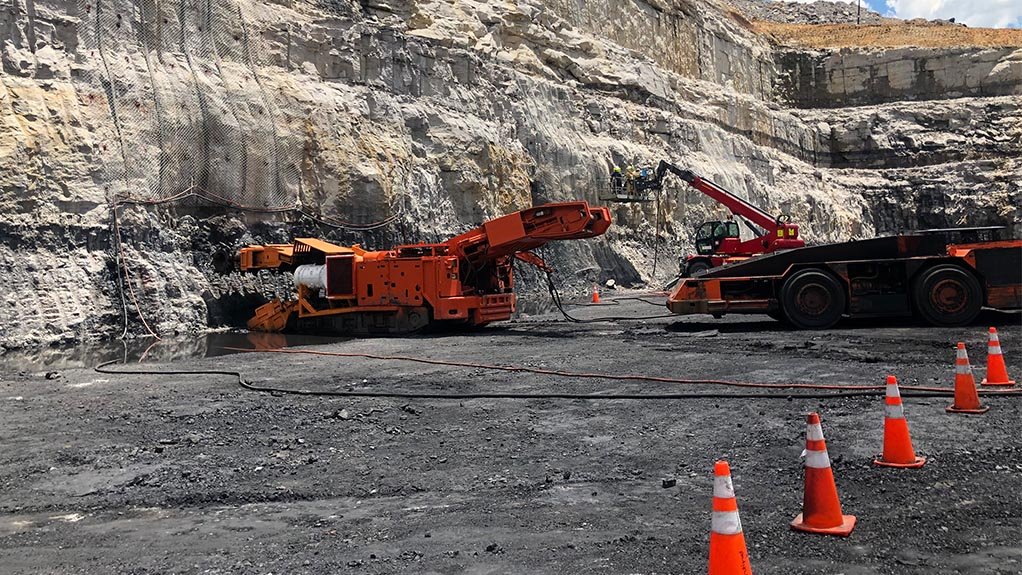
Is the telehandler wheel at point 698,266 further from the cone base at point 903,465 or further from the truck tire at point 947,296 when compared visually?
the cone base at point 903,465

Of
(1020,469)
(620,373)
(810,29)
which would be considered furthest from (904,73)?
(1020,469)

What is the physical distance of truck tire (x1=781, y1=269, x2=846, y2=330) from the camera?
43.6 ft

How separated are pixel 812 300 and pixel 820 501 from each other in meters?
10.3

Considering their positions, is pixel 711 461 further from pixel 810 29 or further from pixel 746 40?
pixel 810 29

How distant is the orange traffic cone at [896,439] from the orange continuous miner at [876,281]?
8.77 m

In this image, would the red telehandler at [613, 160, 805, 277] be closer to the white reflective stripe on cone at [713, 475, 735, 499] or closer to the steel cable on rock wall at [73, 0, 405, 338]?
the steel cable on rock wall at [73, 0, 405, 338]

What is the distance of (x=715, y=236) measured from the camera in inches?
908

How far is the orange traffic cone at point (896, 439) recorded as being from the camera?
4891 millimetres

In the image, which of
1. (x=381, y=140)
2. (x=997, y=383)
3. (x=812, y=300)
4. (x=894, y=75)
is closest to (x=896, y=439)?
(x=997, y=383)

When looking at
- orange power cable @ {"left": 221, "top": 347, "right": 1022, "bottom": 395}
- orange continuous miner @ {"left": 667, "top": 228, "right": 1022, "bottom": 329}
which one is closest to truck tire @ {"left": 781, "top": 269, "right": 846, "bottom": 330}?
orange continuous miner @ {"left": 667, "top": 228, "right": 1022, "bottom": 329}

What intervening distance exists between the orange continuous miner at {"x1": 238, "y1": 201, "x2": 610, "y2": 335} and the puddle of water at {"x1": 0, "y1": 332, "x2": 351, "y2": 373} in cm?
56

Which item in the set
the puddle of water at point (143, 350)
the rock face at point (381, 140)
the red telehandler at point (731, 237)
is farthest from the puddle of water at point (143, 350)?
the red telehandler at point (731, 237)

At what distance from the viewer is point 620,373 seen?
9164mm

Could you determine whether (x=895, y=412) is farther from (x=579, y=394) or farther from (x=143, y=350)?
(x=143, y=350)
